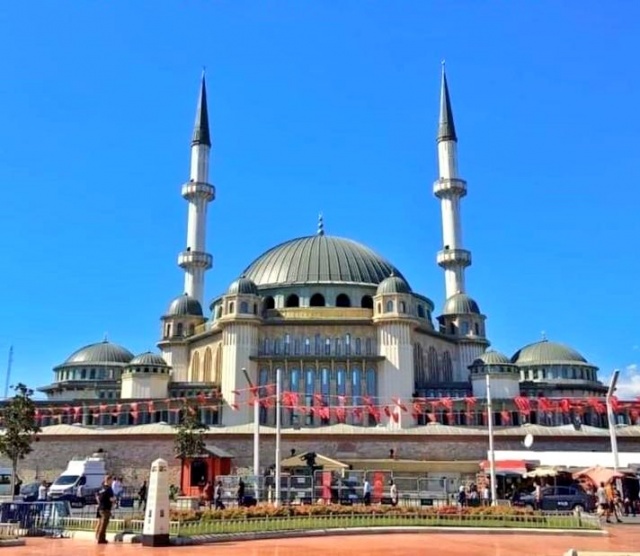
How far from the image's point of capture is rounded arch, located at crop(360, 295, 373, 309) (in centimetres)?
6477

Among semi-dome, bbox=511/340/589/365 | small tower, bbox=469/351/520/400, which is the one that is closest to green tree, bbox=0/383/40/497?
small tower, bbox=469/351/520/400

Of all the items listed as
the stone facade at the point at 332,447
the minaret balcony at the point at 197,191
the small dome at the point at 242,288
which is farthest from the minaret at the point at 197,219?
the stone facade at the point at 332,447

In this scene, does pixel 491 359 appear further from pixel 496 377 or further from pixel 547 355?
pixel 547 355

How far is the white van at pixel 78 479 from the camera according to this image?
31.3 meters

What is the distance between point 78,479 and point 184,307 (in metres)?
34.3

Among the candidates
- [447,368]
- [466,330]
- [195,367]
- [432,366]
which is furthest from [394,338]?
[195,367]

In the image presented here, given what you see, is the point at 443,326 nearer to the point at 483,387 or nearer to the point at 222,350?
the point at 483,387

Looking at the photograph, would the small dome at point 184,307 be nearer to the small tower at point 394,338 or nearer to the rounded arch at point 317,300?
the rounded arch at point 317,300

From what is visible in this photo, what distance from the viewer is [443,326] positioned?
6669 centimetres

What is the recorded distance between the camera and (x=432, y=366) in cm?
6259

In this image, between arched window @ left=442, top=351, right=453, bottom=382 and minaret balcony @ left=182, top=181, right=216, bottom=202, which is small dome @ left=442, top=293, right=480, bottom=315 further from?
minaret balcony @ left=182, top=181, right=216, bottom=202

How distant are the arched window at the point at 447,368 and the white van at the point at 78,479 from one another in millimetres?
36758

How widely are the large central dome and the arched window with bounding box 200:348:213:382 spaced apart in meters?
8.55

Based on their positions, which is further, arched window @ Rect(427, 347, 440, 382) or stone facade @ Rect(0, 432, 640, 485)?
arched window @ Rect(427, 347, 440, 382)
